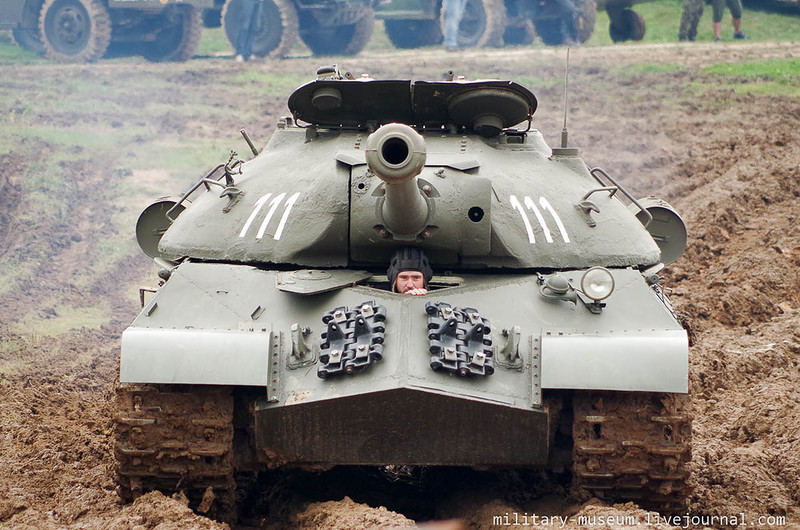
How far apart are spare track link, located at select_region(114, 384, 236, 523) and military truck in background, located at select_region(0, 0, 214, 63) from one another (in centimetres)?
2019

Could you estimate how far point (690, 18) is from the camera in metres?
26.6

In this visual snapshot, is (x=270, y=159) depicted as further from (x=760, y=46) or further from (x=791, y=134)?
(x=760, y=46)

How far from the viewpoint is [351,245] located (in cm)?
870

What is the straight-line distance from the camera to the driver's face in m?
8.28

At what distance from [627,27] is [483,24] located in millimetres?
3610

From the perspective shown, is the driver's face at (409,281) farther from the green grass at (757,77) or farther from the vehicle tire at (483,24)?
the vehicle tire at (483,24)

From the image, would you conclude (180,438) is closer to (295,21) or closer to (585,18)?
(585,18)

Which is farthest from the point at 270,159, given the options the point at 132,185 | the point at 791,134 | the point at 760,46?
the point at 760,46

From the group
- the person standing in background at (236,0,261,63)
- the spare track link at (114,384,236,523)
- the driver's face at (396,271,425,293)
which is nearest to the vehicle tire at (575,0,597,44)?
the person standing in background at (236,0,261,63)

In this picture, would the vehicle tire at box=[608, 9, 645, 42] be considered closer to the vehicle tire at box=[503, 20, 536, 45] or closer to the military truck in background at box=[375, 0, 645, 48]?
the military truck in background at box=[375, 0, 645, 48]

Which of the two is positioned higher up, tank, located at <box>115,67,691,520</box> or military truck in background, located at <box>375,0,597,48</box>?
tank, located at <box>115,67,691,520</box>

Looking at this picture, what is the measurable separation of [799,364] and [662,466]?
4.66 m

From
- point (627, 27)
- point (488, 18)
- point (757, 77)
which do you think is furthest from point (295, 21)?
point (757, 77)

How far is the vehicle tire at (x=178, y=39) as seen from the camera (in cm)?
2788
